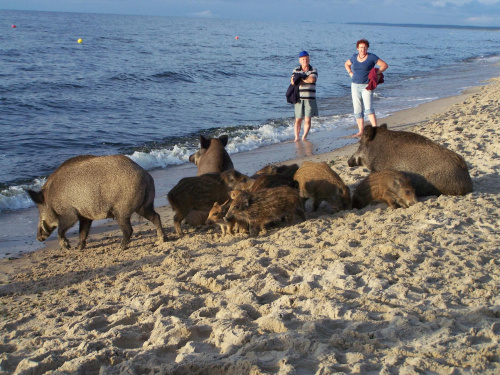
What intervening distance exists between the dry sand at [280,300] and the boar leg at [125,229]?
0.64 ft

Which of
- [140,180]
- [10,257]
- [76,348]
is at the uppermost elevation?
[140,180]

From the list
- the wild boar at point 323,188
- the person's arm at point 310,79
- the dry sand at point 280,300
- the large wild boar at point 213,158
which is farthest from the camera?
the person's arm at point 310,79

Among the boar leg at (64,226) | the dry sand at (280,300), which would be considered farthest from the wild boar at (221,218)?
the boar leg at (64,226)

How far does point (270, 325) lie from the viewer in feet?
13.9

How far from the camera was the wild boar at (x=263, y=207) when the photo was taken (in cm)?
695

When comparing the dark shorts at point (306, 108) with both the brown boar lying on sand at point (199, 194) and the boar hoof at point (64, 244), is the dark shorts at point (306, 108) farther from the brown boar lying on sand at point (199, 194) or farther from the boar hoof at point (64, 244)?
the boar hoof at point (64, 244)

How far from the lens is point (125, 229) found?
23.8 feet

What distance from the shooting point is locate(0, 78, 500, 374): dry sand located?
373 centimetres

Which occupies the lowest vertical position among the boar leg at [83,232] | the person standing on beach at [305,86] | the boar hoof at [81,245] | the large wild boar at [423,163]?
the boar hoof at [81,245]

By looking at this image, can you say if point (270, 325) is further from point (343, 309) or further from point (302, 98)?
point (302, 98)

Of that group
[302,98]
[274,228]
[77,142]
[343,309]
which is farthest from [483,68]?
[343,309]

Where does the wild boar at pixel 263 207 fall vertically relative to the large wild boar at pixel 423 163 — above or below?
below

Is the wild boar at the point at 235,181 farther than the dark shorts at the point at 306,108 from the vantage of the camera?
Answer: No

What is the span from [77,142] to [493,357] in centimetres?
1363
